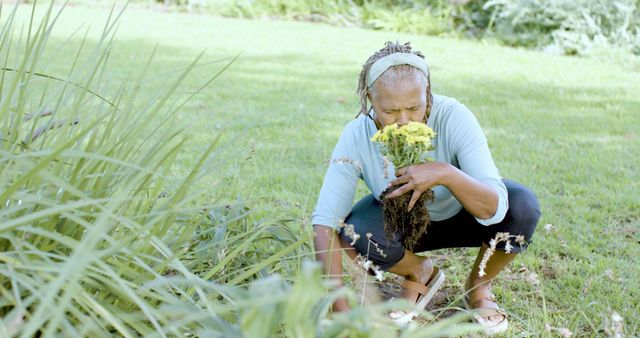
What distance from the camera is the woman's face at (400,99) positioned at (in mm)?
2602

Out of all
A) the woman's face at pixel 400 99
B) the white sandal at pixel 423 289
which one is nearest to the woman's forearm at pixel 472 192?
the woman's face at pixel 400 99

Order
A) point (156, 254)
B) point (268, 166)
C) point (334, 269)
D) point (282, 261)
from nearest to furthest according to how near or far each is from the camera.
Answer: point (156, 254) < point (282, 261) < point (334, 269) < point (268, 166)

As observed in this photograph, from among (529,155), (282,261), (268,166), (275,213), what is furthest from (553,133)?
(282,261)

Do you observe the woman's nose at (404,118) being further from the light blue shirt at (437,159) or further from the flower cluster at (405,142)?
the light blue shirt at (437,159)

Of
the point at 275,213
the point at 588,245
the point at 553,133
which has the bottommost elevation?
the point at 275,213

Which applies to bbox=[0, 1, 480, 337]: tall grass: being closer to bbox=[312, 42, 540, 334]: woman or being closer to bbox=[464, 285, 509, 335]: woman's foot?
bbox=[312, 42, 540, 334]: woman

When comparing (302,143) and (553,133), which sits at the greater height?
→ (553,133)

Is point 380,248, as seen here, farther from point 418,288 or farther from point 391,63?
point 391,63

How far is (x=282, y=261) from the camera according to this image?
7.90 ft

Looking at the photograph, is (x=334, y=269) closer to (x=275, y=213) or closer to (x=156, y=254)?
(x=156, y=254)

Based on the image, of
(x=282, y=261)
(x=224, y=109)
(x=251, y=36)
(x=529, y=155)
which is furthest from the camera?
(x=251, y=36)

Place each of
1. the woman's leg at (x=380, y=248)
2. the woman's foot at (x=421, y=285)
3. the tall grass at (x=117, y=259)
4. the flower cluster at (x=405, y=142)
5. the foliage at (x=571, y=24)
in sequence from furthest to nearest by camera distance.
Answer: the foliage at (x=571, y=24) < the woman's foot at (x=421, y=285) < the woman's leg at (x=380, y=248) < the flower cluster at (x=405, y=142) < the tall grass at (x=117, y=259)

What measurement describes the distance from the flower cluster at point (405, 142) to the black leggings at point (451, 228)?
0.37 m

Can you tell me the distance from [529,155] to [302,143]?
1382 mm
